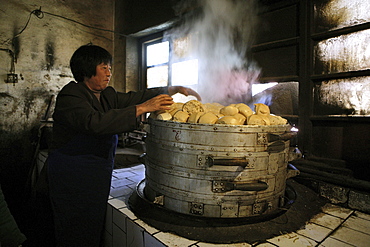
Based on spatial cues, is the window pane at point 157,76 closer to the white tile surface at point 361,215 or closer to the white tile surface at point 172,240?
the white tile surface at point 172,240

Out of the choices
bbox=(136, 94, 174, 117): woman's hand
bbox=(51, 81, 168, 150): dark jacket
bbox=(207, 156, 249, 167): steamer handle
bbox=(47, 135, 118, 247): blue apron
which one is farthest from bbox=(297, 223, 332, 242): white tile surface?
bbox=(47, 135, 118, 247): blue apron

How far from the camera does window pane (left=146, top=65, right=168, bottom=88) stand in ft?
20.2

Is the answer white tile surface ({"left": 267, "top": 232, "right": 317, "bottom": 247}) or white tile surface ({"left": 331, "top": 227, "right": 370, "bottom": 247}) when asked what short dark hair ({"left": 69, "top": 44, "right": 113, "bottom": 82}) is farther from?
white tile surface ({"left": 331, "top": 227, "right": 370, "bottom": 247})

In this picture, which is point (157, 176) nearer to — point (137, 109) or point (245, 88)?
point (137, 109)

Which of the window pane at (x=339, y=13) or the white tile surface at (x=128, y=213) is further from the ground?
the window pane at (x=339, y=13)

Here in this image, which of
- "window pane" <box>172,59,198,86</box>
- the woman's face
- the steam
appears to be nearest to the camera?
the woman's face

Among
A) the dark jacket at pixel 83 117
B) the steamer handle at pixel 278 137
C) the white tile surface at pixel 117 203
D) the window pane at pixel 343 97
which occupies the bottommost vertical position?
the white tile surface at pixel 117 203

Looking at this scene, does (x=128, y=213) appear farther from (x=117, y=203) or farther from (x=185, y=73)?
(x=185, y=73)

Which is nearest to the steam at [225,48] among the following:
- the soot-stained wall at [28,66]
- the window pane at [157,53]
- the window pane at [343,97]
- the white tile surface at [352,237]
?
the window pane at [343,97]

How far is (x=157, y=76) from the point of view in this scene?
21.0 feet

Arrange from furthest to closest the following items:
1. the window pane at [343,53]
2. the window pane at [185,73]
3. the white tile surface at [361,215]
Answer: the window pane at [185,73], the window pane at [343,53], the white tile surface at [361,215]

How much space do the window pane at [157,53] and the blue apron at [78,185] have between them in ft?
13.8

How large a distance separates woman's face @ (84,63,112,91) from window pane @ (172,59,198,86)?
298 cm

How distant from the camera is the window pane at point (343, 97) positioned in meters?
2.87
